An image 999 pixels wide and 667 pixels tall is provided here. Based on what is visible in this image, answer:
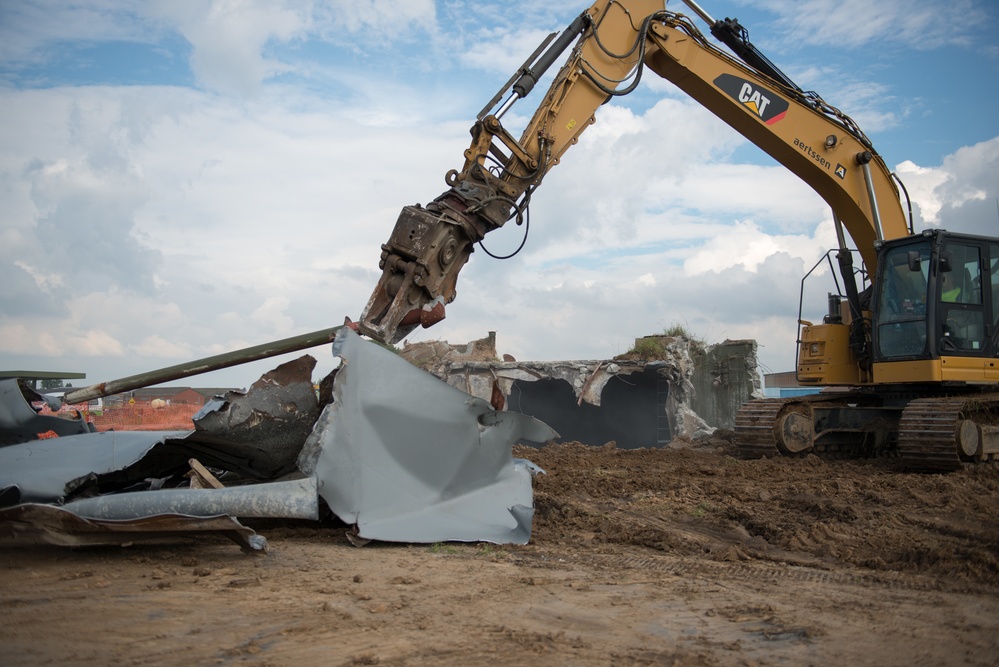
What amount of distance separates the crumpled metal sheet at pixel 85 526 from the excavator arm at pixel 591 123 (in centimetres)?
212

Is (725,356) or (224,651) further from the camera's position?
(725,356)

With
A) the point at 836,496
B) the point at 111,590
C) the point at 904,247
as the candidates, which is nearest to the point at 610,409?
the point at 904,247

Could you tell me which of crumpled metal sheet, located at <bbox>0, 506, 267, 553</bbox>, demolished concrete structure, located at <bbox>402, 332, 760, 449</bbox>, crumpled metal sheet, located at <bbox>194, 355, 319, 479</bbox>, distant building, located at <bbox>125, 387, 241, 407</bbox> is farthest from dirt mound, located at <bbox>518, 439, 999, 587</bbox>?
distant building, located at <bbox>125, 387, 241, 407</bbox>

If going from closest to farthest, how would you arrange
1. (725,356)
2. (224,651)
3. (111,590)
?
(224,651) < (111,590) < (725,356)

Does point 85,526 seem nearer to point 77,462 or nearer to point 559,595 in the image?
point 77,462

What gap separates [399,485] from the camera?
5176 millimetres

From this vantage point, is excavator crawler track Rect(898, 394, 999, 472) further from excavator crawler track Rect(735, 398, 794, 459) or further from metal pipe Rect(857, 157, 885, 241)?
metal pipe Rect(857, 157, 885, 241)

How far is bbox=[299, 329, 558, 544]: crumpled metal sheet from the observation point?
194 inches

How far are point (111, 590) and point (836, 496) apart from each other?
5847 millimetres

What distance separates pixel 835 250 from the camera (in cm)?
973

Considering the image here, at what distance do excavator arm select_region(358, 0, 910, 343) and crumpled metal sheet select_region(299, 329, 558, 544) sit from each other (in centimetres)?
95

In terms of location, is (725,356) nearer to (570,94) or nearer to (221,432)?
(570,94)

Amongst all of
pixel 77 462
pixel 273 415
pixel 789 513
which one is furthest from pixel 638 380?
pixel 77 462

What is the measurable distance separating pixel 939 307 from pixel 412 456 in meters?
6.59
